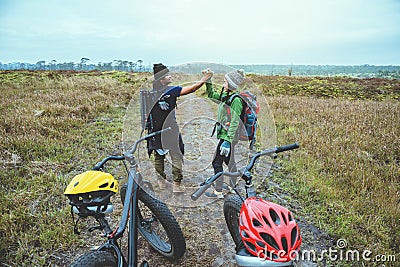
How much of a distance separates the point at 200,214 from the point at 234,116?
1.60 metres

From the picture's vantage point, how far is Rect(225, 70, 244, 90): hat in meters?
2.70

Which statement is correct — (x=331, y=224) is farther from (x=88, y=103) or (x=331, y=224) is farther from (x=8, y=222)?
(x=88, y=103)

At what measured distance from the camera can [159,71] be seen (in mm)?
2928

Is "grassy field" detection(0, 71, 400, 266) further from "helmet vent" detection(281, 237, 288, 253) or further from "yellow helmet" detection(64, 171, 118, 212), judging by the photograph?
"helmet vent" detection(281, 237, 288, 253)

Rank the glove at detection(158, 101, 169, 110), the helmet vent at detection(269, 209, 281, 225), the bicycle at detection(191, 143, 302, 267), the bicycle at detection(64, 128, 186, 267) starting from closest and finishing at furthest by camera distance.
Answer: the bicycle at detection(191, 143, 302, 267) → the helmet vent at detection(269, 209, 281, 225) → the bicycle at detection(64, 128, 186, 267) → the glove at detection(158, 101, 169, 110)

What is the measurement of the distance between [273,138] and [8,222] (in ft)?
11.1

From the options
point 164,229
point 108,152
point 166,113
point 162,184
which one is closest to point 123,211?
point 164,229

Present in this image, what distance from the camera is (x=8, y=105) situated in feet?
30.6

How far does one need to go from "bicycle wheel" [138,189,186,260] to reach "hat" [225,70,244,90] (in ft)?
4.76

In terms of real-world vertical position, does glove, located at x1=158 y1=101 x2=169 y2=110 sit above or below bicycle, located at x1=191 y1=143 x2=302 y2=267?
above

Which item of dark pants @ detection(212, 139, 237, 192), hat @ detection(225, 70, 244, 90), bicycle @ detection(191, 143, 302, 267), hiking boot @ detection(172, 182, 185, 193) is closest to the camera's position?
bicycle @ detection(191, 143, 302, 267)

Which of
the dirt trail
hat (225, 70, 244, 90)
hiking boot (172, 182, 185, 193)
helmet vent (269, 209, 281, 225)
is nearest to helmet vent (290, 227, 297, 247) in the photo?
helmet vent (269, 209, 281, 225)

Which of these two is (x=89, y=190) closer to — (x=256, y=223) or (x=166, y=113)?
(x=256, y=223)

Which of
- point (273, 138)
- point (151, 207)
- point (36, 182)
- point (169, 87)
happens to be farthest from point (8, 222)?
point (273, 138)
